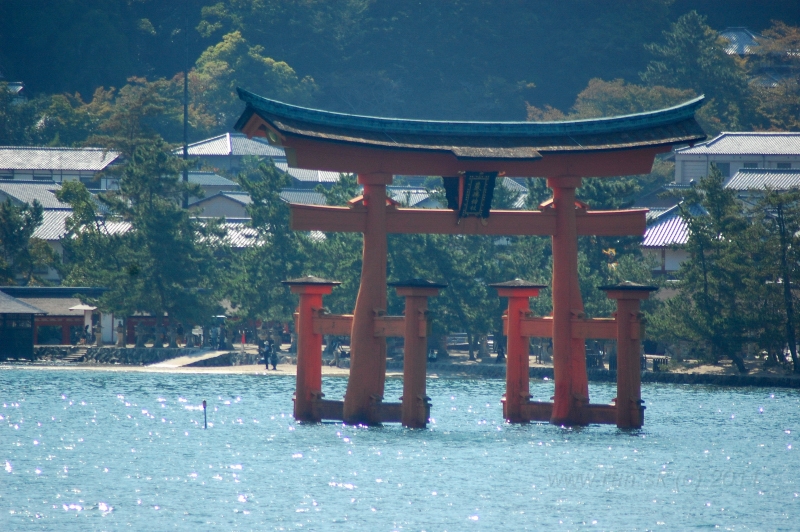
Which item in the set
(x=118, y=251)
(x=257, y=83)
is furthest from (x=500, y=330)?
(x=257, y=83)

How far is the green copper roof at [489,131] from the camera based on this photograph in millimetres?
33844

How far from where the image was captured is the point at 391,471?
31172mm

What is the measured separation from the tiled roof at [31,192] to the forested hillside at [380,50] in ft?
92.9

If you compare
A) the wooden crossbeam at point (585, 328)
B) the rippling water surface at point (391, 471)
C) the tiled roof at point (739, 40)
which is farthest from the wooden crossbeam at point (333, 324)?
the tiled roof at point (739, 40)

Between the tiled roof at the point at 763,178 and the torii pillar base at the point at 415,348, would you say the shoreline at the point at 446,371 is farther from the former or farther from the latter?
the torii pillar base at the point at 415,348

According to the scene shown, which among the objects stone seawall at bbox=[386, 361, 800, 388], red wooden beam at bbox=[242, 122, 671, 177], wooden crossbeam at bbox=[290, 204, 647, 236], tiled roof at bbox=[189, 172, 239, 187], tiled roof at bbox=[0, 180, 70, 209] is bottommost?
stone seawall at bbox=[386, 361, 800, 388]

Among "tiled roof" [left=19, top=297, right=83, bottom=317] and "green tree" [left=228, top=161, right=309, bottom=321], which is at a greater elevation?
"green tree" [left=228, top=161, right=309, bottom=321]

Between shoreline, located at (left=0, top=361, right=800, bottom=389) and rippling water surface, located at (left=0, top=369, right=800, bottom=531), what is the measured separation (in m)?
9.60

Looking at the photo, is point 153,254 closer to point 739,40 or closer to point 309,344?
point 309,344

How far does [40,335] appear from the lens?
67.6m

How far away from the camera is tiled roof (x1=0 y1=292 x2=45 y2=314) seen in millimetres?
61397

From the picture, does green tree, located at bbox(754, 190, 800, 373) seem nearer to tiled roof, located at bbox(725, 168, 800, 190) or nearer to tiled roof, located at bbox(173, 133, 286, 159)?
tiled roof, located at bbox(725, 168, 800, 190)

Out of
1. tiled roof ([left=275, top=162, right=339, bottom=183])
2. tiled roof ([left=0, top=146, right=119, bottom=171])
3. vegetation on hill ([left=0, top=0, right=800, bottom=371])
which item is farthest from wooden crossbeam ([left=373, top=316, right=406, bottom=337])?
tiled roof ([left=275, top=162, right=339, bottom=183])

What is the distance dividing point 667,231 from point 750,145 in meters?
20.3
